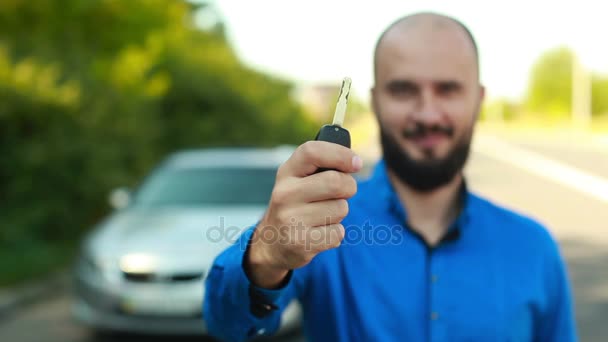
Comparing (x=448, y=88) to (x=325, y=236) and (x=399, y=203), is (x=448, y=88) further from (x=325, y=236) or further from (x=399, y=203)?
(x=325, y=236)

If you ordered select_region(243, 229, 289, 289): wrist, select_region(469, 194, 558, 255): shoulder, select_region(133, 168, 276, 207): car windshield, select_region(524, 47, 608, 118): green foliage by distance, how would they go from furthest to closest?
select_region(524, 47, 608, 118): green foliage, select_region(133, 168, 276, 207): car windshield, select_region(469, 194, 558, 255): shoulder, select_region(243, 229, 289, 289): wrist

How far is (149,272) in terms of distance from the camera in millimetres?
4801

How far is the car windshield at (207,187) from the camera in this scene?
600cm

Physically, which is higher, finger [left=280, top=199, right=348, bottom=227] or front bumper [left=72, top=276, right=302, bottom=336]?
finger [left=280, top=199, right=348, bottom=227]

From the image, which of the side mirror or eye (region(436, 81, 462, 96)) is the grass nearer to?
the side mirror

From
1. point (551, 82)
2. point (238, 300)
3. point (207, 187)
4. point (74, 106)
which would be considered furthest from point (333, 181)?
point (551, 82)

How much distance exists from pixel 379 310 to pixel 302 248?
0.52 meters

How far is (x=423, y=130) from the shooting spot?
1.61 meters

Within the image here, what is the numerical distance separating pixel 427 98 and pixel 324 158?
63 centimetres

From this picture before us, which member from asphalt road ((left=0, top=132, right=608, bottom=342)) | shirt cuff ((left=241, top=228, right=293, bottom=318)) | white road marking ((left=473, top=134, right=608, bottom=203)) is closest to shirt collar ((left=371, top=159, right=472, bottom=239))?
shirt cuff ((left=241, top=228, right=293, bottom=318))

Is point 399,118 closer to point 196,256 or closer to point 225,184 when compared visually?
point 196,256

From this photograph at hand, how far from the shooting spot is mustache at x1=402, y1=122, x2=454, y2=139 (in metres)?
1.60

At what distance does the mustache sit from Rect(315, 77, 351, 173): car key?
1.87 feet

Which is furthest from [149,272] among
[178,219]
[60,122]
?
[60,122]
